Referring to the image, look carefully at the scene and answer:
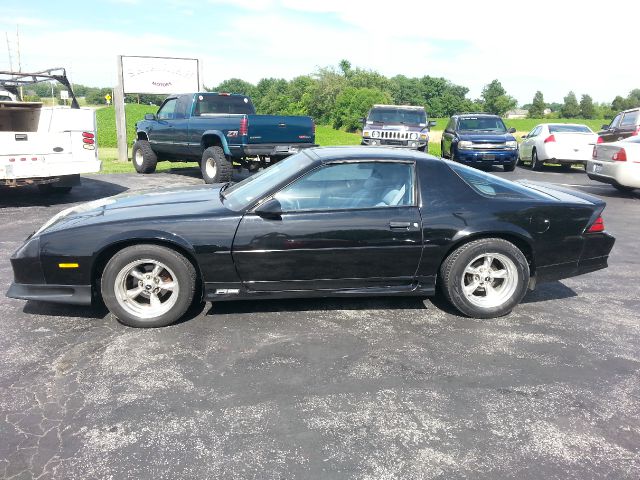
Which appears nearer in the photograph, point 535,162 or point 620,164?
point 620,164

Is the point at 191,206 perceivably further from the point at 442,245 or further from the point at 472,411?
the point at 472,411

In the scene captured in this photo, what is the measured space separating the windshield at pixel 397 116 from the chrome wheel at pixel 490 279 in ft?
39.8

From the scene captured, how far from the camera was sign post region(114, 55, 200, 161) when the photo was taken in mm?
17562

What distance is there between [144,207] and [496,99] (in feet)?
410

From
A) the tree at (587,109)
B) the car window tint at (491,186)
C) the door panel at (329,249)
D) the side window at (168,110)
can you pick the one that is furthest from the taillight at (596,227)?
the tree at (587,109)

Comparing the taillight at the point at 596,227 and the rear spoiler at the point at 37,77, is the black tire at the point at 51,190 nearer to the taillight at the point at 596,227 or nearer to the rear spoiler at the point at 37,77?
the rear spoiler at the point at 37,77

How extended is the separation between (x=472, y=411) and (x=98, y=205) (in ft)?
11.5

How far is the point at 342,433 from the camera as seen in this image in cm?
286

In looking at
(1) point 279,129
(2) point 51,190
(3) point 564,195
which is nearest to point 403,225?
(3) point 564,195

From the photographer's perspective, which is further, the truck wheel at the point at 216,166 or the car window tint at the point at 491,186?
the truck wheel at the point at 216,166

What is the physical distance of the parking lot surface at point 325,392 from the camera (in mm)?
2639

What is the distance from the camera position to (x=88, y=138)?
30.8ft

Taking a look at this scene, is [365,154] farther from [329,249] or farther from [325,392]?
[325,392]

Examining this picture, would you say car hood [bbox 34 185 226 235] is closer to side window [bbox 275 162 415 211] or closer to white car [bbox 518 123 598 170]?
side window [bbox 275 162 415 211]
